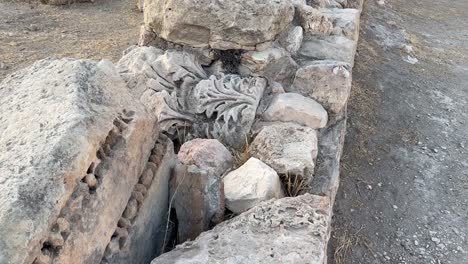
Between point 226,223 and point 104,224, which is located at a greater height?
point 104,224

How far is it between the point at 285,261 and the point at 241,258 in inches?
6.5

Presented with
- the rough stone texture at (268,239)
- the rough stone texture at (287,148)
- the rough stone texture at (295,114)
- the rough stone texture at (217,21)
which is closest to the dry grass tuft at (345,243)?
the rough stone texture at (287,148)

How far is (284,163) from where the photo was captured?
9.43 feet

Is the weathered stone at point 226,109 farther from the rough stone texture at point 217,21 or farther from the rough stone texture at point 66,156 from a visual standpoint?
the rough stone texture at point 66,156

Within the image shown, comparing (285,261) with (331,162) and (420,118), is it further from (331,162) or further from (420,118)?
(420,118)

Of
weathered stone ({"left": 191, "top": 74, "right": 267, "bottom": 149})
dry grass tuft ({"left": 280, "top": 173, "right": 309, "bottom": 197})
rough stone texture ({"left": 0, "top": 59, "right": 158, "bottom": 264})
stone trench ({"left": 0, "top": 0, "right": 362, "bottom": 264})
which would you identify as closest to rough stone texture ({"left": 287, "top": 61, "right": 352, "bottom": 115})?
stone trench ({"left": 0, "top": 0, "right": 362, "bottom": 264})

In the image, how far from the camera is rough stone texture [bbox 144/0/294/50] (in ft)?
11.1

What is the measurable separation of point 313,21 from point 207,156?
1.90 m

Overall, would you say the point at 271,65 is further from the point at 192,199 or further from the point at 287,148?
the point at 192,199

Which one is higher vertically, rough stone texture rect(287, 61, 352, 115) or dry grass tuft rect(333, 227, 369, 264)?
rough stone texture rect(287, 61, 352, 115)

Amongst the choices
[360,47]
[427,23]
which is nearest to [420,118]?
[360,47]

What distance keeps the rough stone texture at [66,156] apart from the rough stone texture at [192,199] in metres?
0.26

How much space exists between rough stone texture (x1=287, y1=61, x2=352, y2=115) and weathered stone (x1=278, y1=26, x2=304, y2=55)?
0.25 m

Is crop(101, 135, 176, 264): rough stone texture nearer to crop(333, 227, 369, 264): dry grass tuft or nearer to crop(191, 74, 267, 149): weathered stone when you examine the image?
crop(191, 74, 267, 149): weathered stone
